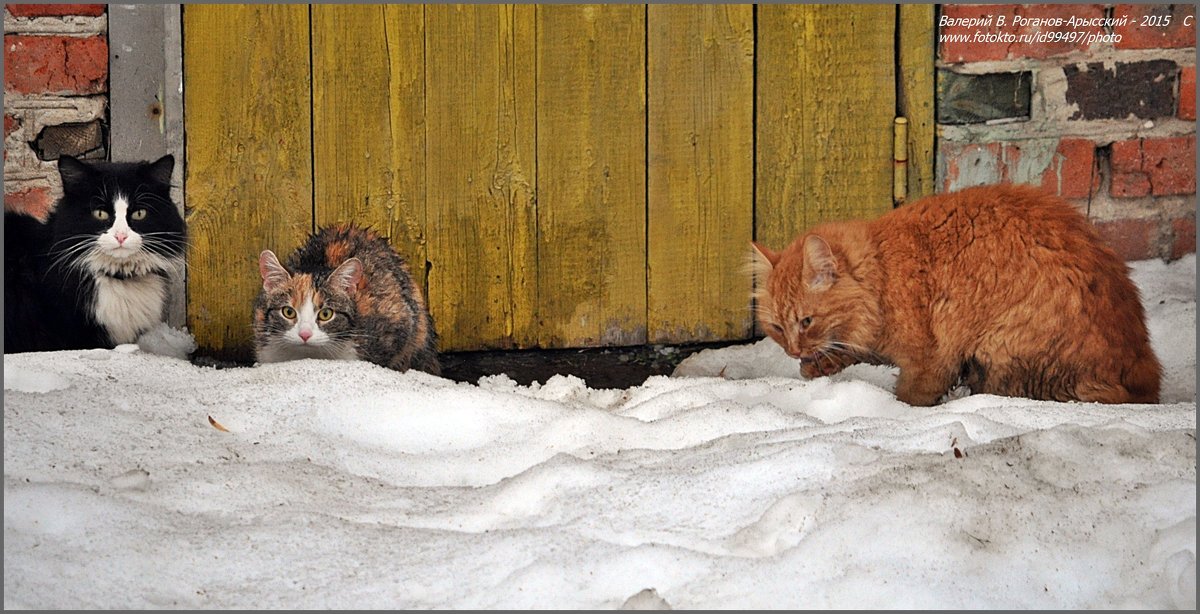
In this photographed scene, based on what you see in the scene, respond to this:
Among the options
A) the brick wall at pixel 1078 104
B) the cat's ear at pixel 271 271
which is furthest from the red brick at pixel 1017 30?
the cat's ear at pixel 271 271

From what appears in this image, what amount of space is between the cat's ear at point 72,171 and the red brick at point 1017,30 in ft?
9.81

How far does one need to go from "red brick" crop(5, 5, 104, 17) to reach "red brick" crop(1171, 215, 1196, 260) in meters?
3.88

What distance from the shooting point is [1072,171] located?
13.4 ft

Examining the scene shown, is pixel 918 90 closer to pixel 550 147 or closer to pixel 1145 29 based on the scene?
pixel 1145 29

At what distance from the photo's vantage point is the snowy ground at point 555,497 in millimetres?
2027

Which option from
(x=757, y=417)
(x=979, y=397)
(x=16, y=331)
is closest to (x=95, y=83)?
(x=16, y=331)

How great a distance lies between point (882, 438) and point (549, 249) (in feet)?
5.68

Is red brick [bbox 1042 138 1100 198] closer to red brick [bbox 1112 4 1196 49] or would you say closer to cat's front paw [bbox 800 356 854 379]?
red brick [bbox 1112 4 1196 49]

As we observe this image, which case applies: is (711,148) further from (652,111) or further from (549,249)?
(549,249)

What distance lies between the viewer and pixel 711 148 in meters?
4.11

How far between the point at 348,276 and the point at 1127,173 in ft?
9.22

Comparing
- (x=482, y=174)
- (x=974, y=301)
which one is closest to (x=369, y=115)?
(x=482, y=174)

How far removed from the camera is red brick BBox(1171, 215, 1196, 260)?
164 inches

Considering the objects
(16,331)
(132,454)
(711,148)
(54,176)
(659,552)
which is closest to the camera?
(659,552)
